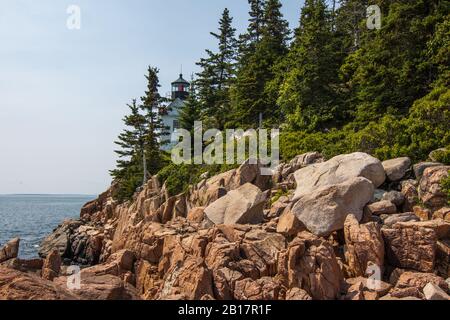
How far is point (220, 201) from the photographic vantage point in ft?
60.8

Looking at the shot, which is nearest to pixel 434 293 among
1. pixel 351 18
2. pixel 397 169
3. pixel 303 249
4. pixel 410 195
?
pixel 303 249

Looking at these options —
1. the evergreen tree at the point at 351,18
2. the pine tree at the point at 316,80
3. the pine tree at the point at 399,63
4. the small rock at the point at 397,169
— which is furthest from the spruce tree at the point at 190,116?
the small rock at the point at 397,169

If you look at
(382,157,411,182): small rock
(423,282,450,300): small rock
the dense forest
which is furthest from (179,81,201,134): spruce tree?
(423,282,450,300): small rock

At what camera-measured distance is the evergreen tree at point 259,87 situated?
36750mm

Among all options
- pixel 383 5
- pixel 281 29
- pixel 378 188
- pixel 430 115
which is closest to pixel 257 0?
pixel 281 29

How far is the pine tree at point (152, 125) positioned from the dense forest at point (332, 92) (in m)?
0.12

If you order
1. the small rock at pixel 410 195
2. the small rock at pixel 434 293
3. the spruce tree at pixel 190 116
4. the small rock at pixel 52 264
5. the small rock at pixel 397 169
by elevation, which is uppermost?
the spruce tree at pixel 190 116

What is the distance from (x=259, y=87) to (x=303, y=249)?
1123 inches

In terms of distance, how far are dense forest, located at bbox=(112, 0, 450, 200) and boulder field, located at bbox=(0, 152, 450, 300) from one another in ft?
12.3

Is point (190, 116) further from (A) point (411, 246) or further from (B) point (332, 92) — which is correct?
(A) point (411, 246)

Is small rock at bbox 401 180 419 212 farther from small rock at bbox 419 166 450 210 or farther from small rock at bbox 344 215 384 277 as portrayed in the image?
small rock at bbox 344 215 384 277

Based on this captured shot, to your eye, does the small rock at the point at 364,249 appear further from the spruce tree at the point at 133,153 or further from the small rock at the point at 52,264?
the spruce tree at the point at 133,153

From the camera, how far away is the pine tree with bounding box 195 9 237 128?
43.2 meters

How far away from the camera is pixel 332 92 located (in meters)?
29.1
